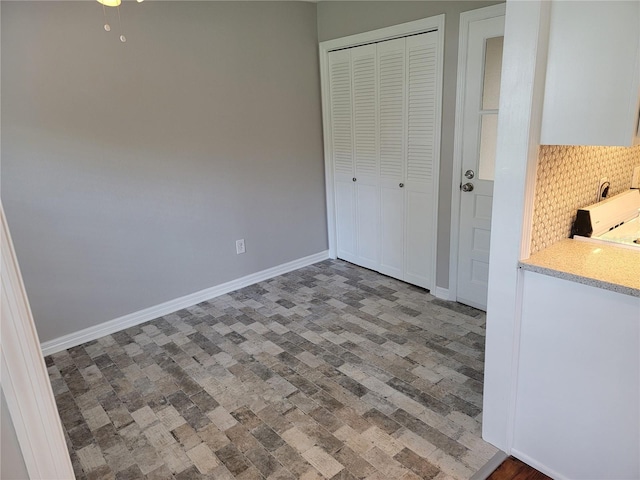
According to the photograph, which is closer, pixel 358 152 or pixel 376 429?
pixel 376 429

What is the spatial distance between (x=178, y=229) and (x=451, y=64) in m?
2.31

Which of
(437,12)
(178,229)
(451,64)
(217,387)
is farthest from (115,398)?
(437,12)

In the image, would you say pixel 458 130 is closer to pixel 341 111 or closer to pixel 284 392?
pixel 341 111

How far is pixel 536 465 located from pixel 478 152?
6.25 feet

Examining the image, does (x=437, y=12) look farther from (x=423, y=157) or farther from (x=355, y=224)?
(x=355, y=224)

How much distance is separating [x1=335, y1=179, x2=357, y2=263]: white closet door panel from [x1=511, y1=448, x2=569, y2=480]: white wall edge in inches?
97.5

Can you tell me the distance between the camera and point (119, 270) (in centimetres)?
308

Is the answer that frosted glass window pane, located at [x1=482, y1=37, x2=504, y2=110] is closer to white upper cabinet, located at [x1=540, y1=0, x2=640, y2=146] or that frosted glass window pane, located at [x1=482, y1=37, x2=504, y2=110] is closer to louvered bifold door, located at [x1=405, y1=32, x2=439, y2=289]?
louvered bifold door, located at [x1=405, y1=32, x2=439, y2=289]

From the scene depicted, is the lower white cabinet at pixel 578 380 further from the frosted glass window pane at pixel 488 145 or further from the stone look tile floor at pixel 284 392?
the frosted glass window pane at pixel 488 145

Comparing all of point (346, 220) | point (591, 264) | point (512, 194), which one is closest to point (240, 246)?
point (346, 220)

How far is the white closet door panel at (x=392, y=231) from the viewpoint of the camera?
11.8 feet

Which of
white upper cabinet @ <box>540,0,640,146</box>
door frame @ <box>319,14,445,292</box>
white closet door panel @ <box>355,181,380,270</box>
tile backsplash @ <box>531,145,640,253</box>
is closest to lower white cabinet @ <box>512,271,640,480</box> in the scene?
tile backsplash @ <box>531,145,640,253</box>

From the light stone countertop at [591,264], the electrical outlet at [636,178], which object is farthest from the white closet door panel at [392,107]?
the light stone countertop at [591,264]

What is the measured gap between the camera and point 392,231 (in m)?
3.70
